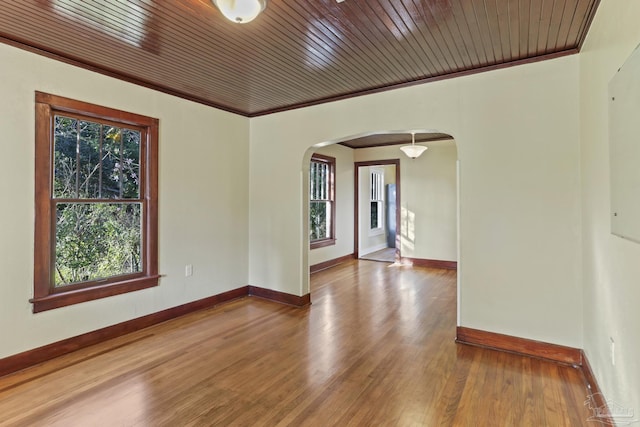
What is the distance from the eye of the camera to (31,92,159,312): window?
2857mm

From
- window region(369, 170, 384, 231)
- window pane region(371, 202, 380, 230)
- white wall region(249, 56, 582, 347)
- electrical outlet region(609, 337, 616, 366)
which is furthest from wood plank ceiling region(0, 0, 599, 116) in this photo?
window pane region(371, 202, 380, 230)

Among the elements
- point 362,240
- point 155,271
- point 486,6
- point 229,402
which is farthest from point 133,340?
point 362,240

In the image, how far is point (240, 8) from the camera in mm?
1914

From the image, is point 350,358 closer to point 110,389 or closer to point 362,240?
point 110,389

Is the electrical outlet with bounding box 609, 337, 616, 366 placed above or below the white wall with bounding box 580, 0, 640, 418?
below

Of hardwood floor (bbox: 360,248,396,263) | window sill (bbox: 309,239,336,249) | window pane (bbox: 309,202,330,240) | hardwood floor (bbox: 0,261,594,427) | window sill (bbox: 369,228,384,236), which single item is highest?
window pane (bbox: 309,202,330,240)

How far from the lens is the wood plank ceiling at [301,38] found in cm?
220

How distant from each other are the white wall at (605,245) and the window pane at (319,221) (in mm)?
4497

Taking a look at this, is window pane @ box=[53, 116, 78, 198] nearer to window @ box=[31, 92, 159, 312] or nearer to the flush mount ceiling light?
window @ box=[31, 92, 159, 312]

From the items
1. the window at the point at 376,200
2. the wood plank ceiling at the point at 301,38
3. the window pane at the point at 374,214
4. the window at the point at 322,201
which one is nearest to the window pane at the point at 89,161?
the wood plank ceiling at the point at 301,38

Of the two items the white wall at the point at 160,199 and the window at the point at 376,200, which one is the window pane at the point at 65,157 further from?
the window at the point at 376,200

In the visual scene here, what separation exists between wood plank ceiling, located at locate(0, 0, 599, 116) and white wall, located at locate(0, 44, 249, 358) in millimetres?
241

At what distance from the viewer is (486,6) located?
7.13ft

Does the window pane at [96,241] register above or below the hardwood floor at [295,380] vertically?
above
